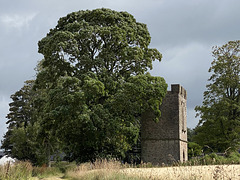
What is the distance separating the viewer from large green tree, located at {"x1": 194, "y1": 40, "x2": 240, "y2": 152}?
113 ft

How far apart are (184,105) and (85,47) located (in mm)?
11670

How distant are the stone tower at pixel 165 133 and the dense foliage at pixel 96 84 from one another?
70.1 inches

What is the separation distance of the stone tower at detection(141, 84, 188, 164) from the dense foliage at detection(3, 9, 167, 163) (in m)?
1.78

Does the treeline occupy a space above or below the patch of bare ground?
above

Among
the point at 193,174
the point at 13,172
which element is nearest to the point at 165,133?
the point at 13,172

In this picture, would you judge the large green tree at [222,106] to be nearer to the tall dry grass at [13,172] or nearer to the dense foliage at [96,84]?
the dense foliage at [96,84]

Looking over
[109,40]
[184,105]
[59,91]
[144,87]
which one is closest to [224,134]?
[184,105]

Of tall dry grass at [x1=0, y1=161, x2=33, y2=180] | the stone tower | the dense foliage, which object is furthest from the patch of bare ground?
the stone tower

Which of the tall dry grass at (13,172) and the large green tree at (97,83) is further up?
the large green tree at (97,83)

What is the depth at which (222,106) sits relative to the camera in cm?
3506

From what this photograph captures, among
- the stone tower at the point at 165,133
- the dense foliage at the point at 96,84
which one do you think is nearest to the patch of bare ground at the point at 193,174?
the dense foliage at the point at 96,84

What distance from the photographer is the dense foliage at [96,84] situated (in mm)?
24656

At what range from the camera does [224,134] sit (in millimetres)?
34875

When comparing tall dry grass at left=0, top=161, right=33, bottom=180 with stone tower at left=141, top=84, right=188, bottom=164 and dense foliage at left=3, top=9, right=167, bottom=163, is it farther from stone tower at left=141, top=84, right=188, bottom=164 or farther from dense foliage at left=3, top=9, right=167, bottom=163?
stone tower at left=141, top=84, right=188, bottom=164
